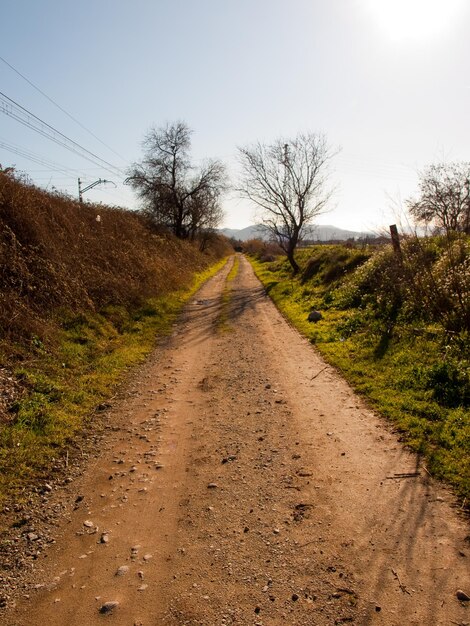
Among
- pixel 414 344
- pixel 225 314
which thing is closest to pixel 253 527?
pixel 414 344

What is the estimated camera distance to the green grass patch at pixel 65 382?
18.1 feet

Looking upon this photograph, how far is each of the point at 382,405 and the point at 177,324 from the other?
28.3 ft

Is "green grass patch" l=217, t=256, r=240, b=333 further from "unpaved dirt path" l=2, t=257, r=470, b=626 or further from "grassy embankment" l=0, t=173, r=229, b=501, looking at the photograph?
"unpaved dirt path" l=2, t=257, r=470, b=626

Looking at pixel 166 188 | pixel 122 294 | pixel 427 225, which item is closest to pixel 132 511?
pixel 427 225

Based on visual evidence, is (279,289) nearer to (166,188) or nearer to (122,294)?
(122,294)

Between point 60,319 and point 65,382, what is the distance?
3.25 meters

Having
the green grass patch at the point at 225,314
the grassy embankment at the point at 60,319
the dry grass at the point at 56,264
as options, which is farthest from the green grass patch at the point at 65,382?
the green grass patch at the point at 225,314

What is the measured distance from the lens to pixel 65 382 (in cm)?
795

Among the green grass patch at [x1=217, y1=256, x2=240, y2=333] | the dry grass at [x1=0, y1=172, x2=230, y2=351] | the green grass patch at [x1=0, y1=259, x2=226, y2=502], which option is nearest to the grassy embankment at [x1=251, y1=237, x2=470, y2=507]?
the green grass patch at [x1=217, y1=256, x2=240, y2=333]

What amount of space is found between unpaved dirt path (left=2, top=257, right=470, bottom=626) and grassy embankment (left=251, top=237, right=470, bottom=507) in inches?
18.0

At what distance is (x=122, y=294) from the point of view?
1485 cm

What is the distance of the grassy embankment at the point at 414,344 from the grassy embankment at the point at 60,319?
15.9 feet

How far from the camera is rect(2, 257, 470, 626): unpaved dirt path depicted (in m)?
3.30

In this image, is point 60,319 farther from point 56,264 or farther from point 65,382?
point 65,382
